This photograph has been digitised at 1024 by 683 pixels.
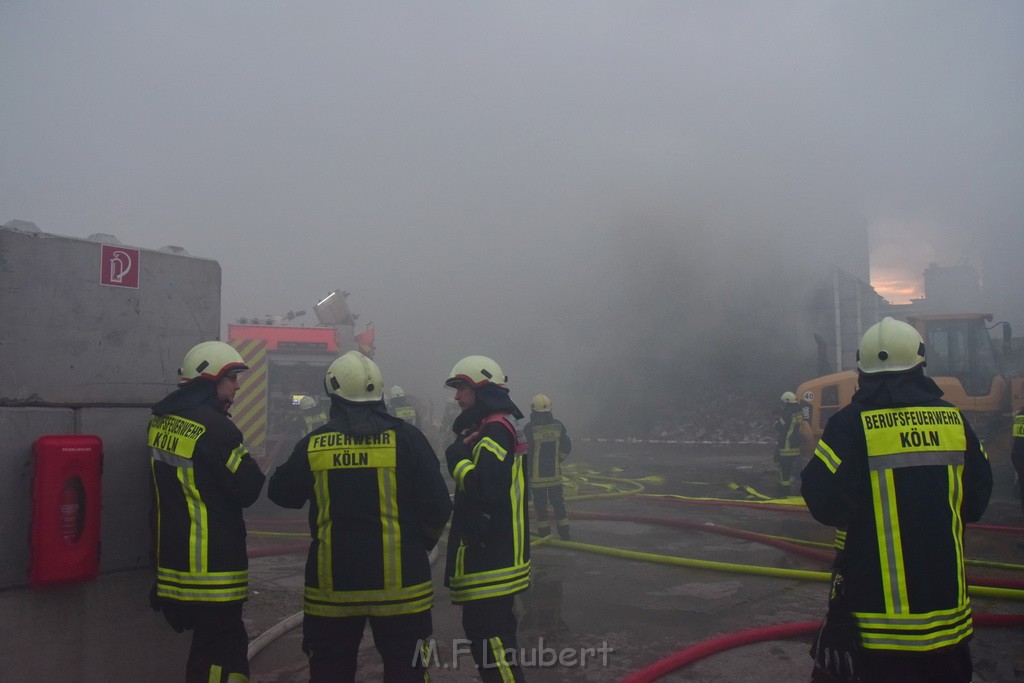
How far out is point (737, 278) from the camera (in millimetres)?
19094

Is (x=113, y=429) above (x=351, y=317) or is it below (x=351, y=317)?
below

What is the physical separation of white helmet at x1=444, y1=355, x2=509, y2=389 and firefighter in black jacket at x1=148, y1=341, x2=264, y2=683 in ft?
3.00

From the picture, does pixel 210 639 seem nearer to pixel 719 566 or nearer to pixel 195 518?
pixel 195 518

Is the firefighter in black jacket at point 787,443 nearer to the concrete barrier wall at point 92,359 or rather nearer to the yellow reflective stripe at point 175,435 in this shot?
the concrete barrier wall at point 92,359

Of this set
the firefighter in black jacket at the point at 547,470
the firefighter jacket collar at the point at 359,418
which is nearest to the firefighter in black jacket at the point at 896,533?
the firefighter jacket collar at the point at 359,418

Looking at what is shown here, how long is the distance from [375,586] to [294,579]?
10.9ft

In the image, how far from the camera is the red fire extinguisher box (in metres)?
2.24

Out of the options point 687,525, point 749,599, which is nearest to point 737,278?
point 687,525

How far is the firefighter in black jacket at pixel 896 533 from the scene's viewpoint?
2076mm

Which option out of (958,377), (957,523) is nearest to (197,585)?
(957,523)

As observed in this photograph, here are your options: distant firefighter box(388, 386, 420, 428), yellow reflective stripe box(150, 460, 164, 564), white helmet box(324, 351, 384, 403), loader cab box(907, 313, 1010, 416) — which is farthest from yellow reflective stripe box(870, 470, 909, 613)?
Result: loader cab box(907, 313, 1010, 416)

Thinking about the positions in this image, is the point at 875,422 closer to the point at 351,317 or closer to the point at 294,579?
the point at 294,579

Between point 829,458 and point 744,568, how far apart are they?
3.13 m

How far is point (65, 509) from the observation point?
2.29 metres
